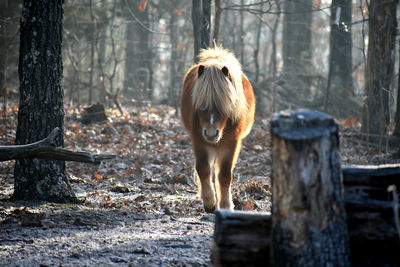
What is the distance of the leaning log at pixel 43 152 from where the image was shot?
407 centimetres

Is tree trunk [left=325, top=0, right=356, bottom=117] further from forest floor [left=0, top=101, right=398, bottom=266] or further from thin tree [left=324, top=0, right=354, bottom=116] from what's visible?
forest floor [left=0, top=101, right=398, bottom=266]

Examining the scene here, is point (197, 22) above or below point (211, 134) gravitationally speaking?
above

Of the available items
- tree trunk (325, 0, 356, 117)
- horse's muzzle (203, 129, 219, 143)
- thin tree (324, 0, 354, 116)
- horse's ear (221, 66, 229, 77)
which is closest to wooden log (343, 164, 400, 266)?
horse's muzzle (203, 129, 219, 143)

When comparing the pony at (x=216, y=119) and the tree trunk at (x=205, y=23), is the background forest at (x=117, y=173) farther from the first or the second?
A: the pony at (x=216, y=119)

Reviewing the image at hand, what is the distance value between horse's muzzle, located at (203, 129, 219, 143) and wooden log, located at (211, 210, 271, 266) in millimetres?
2357

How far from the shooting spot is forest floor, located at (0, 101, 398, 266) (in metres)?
3.90

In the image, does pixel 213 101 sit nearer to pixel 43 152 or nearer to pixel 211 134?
pixel 211 134

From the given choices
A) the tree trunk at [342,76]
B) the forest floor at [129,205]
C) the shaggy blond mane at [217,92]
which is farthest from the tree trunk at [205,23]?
the tree trunk at [342,76]

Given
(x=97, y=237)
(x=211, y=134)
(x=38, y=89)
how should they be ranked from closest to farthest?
(x=97, y=237), (x=211, y=134), (x=38, y=89)

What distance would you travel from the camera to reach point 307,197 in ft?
8.11

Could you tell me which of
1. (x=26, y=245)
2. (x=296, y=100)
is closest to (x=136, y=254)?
(x=26, y=245)

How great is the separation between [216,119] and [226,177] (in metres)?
0.96

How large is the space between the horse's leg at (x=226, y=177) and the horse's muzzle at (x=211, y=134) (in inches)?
25.2

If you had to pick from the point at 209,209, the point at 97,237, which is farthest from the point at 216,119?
the point at 97,237
